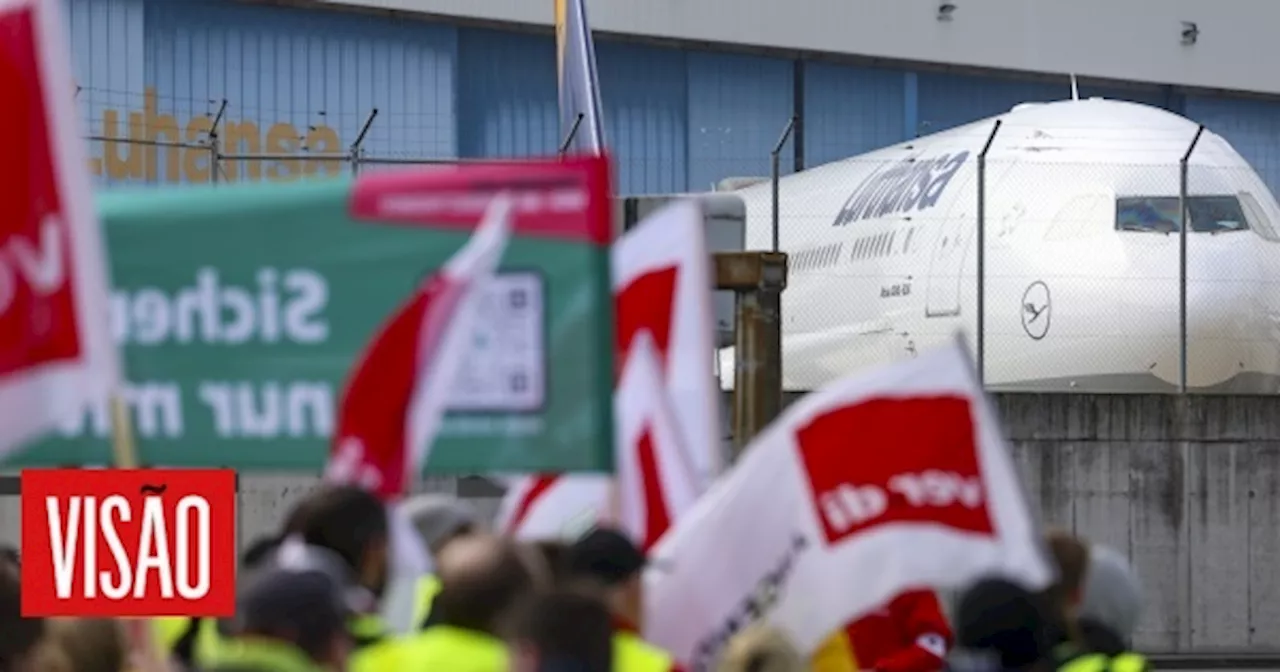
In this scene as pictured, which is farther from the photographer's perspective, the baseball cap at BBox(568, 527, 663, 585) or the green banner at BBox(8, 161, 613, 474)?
the green banner at BBox(8, 161, 613, 474)

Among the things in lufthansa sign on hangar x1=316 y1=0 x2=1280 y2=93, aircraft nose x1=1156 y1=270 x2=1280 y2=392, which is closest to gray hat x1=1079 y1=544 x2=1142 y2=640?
aircraft nose x1=1156 y1=270 x2=1280 y2=392

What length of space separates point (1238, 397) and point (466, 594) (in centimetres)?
1553

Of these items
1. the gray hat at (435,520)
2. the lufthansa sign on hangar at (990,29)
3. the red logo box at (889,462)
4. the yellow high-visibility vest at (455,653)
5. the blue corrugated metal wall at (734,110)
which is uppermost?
the lufthansa sign on hangar at (990,29)

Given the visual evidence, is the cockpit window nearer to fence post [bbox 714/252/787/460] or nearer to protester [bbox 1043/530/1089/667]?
fence post [bbox 714/252/787/460]

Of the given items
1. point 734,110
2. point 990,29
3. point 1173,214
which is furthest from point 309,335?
point 990,29

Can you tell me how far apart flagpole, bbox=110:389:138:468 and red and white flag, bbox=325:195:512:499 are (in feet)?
1.52

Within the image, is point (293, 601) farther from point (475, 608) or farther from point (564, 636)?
point (475, 608)

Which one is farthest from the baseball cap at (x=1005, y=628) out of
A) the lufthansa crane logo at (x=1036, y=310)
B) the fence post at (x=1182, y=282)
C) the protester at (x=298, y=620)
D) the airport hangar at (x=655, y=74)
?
the airport hangar at (x=655, y=74)

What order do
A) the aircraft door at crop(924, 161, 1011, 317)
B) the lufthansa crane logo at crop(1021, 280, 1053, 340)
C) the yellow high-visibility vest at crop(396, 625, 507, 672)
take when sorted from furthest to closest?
the aircraft door at crop(924, 161, 1011, 317)
the lufthansa crane logo at crop(1021, 280, 1053, 340)
the yellow high-visibility vest at crop(396, 625, 507, 672)

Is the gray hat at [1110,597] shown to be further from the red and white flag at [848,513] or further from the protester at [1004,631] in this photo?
the protester at [1004,631]

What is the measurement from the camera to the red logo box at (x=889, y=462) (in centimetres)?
714

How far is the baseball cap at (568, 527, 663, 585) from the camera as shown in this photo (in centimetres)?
646

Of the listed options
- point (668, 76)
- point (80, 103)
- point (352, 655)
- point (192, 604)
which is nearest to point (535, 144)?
point (668, 76)

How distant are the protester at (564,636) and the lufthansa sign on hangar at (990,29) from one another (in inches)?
1281
